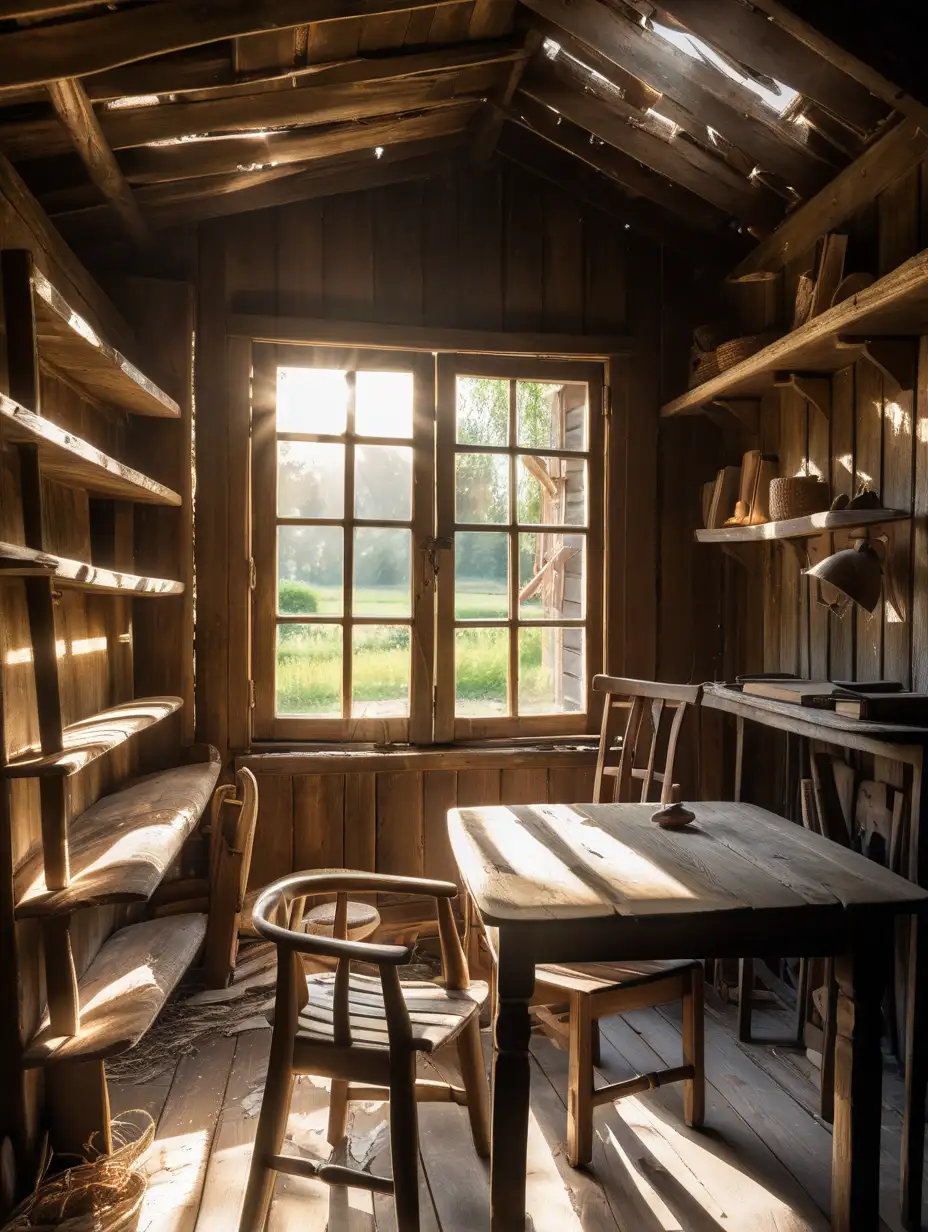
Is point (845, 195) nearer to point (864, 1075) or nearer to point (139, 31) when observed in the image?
point (139, 31)

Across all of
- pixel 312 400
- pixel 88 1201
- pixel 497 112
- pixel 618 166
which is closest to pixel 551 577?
pixel 312 400

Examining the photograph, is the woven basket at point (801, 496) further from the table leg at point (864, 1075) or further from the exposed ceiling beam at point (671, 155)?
the table leg at point (864, 1075)

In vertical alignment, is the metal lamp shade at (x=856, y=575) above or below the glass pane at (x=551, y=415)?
below

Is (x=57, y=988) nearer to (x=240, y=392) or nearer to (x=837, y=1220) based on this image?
(x=837, y=1220)

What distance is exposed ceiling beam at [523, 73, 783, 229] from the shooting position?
3086 mm

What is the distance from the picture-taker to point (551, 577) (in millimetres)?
3676

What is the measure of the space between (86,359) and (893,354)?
2.26 metres

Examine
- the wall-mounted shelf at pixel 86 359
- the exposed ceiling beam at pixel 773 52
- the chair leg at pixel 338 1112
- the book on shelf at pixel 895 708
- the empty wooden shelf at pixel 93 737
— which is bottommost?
the chair leg at pixel 338 1112

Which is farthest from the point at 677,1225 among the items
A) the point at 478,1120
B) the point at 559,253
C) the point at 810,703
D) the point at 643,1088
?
the point at 559,253

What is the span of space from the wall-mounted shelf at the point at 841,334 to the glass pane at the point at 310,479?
1425mm

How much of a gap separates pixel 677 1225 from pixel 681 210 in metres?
3.37

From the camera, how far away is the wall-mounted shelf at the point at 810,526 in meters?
2.50

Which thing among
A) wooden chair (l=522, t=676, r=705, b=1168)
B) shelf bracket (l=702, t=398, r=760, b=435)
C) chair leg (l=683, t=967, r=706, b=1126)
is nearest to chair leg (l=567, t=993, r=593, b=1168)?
wooden chair (l=522, t=676, r=705, b=1168)

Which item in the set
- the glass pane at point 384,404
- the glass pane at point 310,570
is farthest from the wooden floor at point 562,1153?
the glass pane at point 384,404
